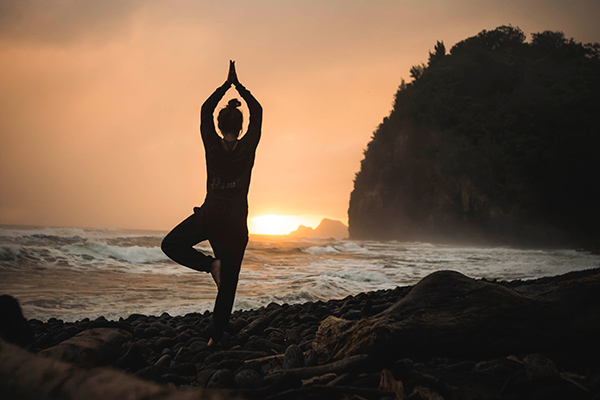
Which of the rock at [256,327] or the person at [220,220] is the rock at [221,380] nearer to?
the person at [220,220]

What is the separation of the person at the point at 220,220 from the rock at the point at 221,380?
90cm

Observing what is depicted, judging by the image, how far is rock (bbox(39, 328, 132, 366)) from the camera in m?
2.50

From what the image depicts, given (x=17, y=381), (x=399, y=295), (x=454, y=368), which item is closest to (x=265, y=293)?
(x=399, y=295)

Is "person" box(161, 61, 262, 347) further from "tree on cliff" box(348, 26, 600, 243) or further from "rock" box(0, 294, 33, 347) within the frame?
"tree on cliff" box(348, 26, 600, 243)

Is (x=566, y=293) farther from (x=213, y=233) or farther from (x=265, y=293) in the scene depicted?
(x=265, y=293)

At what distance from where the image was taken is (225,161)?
129 inches

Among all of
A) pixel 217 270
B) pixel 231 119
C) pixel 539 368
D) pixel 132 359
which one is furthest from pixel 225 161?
pixel 539 368

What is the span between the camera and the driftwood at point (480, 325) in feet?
7.55

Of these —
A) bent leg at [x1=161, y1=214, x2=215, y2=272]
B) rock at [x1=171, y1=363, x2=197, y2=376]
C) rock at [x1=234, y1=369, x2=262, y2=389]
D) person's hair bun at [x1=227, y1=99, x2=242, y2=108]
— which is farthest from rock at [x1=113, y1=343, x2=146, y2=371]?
person's hair bun at [x1=227, y1=99, x2=242, y2=108]

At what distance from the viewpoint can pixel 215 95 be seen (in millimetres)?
3422

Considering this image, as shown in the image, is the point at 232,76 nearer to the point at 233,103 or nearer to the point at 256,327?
the point at 233,103

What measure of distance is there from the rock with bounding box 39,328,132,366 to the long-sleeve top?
55.1 inches

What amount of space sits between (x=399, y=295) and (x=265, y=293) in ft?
11.0

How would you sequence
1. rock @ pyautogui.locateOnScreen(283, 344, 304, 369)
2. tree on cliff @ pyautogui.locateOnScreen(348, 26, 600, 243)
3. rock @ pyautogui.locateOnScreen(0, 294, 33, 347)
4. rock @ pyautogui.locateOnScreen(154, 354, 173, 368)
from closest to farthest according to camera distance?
rock @ pyautogui.locateOnScreen(0, 294, 33, 347) < rock @ pyautogui.locateOnScreen(283, 344, 304, 369) < rock @ pyautogui.locateOnScreen(154, 354, 173, 368) < tree on cliff @ pyautogui.locateOnScreen(348, 26, 600, 243)
